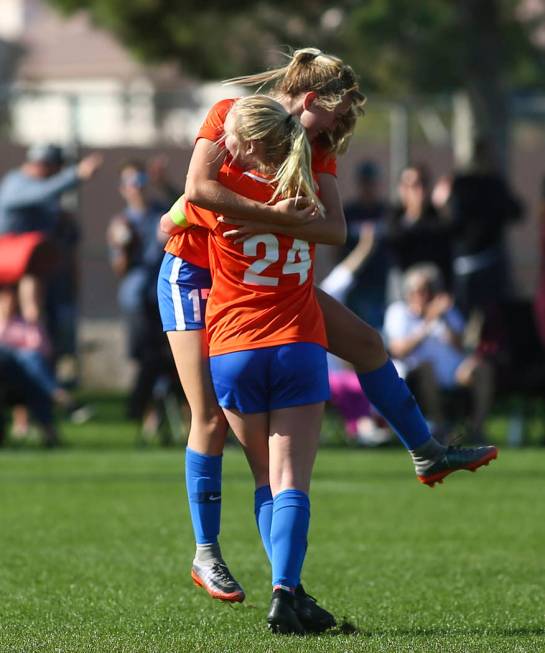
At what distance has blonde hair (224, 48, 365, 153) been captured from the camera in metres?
5.50

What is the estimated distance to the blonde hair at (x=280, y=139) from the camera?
17.3 ft

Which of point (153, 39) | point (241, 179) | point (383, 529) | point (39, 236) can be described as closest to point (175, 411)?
point (39, 236)

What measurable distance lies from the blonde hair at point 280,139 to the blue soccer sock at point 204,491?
108 cm

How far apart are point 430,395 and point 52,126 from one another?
663 centimetres

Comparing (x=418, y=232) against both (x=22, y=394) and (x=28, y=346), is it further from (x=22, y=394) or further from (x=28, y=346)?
(x=22, y=394)

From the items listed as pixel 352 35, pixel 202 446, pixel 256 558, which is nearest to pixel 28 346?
pixel 256 558

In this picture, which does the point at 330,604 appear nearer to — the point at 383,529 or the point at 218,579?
the point at 218,579

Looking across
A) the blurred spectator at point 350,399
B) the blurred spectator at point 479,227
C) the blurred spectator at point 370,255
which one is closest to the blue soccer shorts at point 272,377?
the blurred spectator at point 350,399

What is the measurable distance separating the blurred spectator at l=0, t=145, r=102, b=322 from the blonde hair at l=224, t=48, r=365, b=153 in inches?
291

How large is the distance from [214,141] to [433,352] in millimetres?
7674

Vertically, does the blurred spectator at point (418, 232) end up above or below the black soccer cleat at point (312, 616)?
above

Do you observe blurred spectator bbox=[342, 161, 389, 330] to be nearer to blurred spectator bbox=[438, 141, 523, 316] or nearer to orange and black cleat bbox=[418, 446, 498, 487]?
blurred spectator bbox=[438, 141, 523, 316]

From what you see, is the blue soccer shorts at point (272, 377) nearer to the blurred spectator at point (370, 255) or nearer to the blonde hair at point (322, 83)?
the blonde hair at point (322, 83)

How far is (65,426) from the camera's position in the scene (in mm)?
14672
